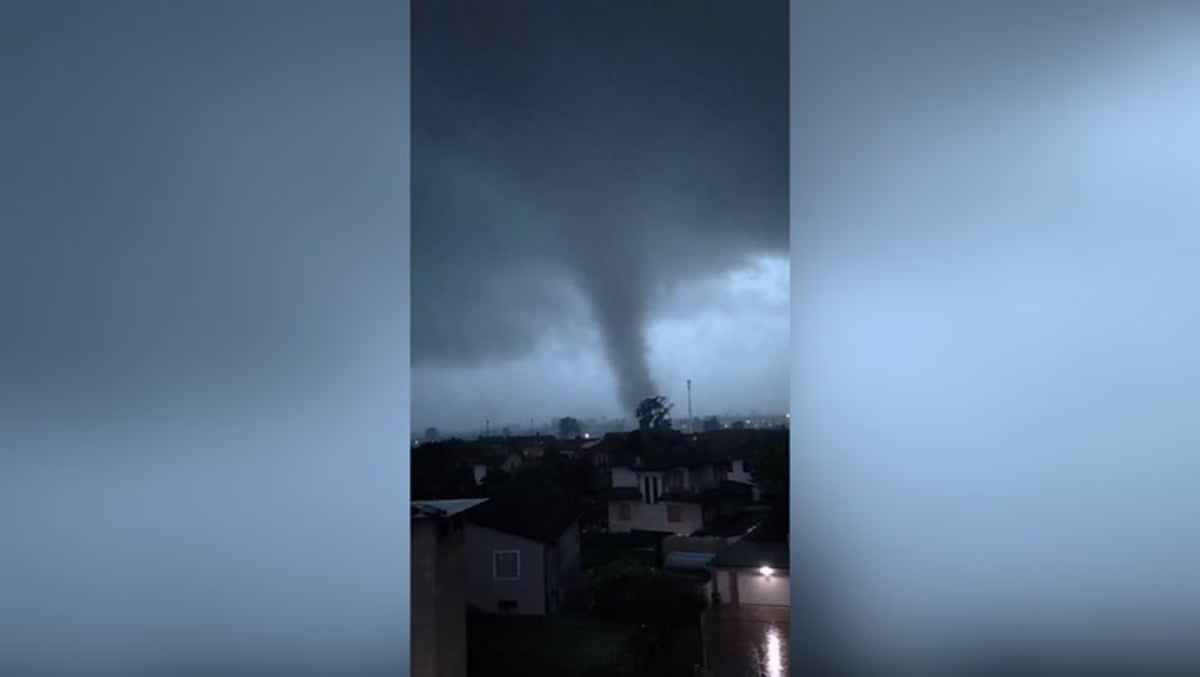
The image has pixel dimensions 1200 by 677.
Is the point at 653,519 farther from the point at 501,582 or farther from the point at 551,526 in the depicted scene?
Answer: the point at 501,582

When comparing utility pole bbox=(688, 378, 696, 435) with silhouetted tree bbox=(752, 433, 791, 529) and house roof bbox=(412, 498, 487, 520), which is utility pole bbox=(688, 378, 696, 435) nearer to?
silhouetted tree bbox=(752, 433, 791, 529)

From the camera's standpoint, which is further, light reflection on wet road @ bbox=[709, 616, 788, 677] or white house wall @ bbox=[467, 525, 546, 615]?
white house wall @ bbox=[467, 525, 546, 615]

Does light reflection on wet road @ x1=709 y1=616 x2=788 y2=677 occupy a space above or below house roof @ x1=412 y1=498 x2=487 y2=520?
below

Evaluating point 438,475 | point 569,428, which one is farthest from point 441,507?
point 569,428

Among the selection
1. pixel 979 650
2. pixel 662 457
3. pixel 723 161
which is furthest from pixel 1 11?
pixel 979 650

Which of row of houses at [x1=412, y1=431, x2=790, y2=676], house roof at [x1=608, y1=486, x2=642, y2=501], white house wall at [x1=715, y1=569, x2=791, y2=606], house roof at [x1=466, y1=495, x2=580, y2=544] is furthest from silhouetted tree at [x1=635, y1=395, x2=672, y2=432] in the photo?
white house wall at [x1=715, y1=569, x2=791, y2=606]

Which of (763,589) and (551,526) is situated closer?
(763,589)

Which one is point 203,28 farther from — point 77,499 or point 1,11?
point 77,499
